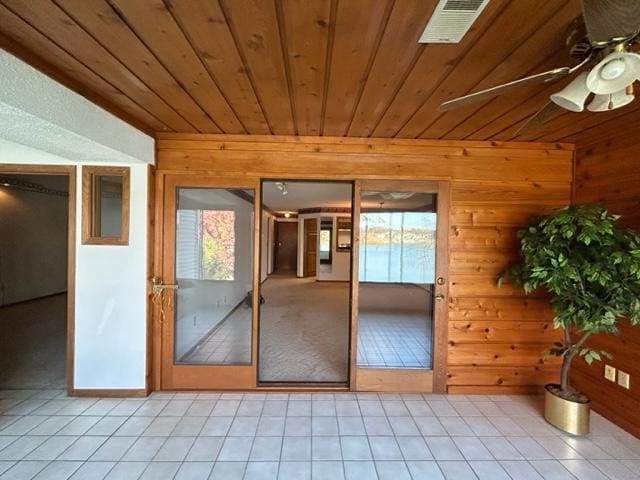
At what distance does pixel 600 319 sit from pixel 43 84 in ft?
12.3

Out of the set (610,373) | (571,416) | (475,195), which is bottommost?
(571,416)

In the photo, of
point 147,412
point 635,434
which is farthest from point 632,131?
point 147,412

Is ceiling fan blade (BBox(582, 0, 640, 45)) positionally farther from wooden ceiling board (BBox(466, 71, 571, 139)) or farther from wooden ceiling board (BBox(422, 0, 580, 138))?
wooden ceiling board (BBox(466, 71, 571, 139))

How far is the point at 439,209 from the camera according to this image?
286 centimetres

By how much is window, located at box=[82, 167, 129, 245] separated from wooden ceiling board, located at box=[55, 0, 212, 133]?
1002 mm

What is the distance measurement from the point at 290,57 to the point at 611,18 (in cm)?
127

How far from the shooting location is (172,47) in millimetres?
1492

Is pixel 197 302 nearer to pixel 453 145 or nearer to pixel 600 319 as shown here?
pixel 453 145

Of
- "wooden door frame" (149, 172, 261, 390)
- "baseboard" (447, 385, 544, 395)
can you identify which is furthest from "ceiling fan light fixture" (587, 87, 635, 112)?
"baseboard" (447, 385, 544, 395)

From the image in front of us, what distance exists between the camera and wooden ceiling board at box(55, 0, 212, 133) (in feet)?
4.09

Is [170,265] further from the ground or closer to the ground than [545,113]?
closer to the ground

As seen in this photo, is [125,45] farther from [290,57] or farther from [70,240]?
[70,240]

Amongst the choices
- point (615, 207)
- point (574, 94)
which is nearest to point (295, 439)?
point (574, 94)

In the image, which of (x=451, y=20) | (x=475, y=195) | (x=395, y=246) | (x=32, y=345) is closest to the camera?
(x=451, y=20)
